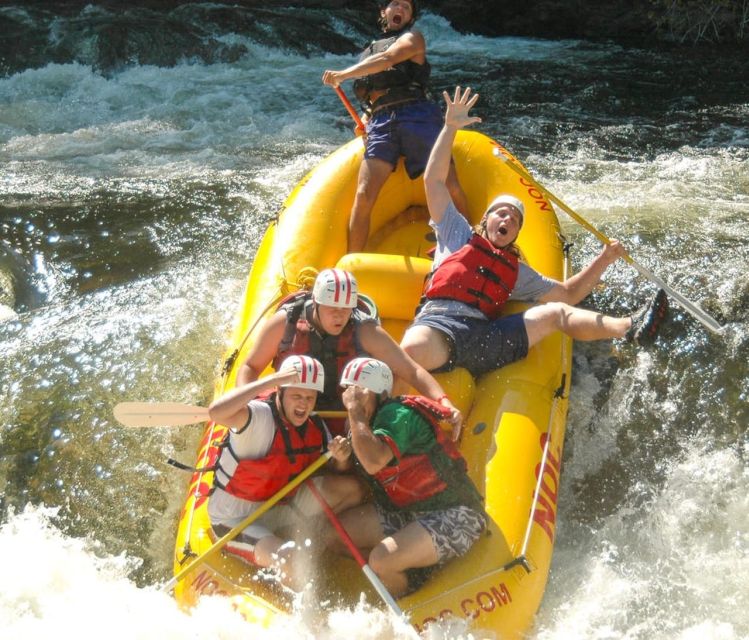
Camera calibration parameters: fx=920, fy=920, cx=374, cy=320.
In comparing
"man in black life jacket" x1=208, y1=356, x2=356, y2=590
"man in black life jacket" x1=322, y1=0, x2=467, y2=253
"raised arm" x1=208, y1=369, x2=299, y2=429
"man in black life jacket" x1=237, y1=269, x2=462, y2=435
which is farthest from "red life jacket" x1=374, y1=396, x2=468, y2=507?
"man in black life jacket" x1=322, y1=0, x2=467, y2=253

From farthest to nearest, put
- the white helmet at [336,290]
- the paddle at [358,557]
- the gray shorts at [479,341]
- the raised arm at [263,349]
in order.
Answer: the gray shorts at [479,341] < the raised arm at [263,349] < the white helmet at [336,290] < the paddle at [358,557]

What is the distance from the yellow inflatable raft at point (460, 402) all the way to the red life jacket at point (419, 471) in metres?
0.27

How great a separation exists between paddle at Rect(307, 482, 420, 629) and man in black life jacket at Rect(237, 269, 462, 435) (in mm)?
363

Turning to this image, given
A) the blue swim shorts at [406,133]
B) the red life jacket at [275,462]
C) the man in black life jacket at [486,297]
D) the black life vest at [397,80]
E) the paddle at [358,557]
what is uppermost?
the black life vest at [397,80]

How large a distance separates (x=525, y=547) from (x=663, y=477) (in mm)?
1224

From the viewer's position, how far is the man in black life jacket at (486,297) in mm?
4020

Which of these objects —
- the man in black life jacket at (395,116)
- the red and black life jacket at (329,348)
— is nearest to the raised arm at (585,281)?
the man in black life jacket at (395,116)

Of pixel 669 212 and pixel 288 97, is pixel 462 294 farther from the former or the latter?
pixel 288 97

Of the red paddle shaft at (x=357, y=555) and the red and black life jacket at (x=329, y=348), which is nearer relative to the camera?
the red paddle shaft at (x=357, y=555)

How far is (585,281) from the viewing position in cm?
436

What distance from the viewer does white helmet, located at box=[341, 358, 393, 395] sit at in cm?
313

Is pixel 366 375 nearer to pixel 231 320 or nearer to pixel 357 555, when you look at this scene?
pixel 357 555

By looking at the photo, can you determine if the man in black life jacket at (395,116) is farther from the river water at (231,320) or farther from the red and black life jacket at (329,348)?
Result: the red and black life jacket at (329,348)

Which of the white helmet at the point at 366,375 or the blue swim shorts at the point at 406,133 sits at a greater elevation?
the blue swim shorts at the point at 406,133
